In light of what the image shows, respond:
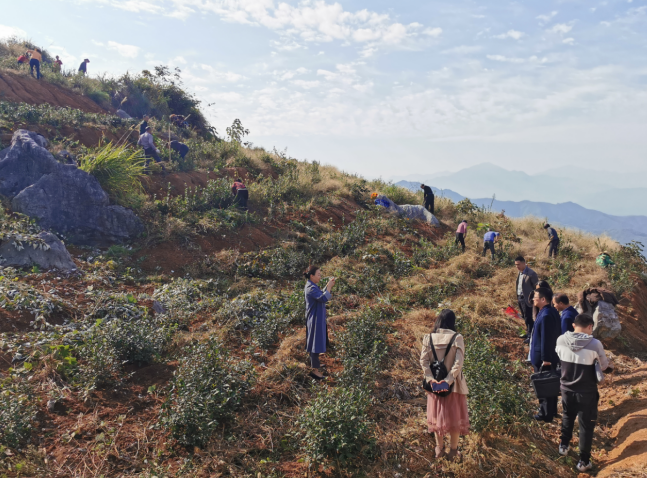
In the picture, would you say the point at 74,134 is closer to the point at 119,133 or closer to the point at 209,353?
the point at 119,133

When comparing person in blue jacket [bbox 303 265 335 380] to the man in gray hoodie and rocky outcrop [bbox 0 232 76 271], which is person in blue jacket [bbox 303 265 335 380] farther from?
rocky outcrop [bbox 0 232 76 271]

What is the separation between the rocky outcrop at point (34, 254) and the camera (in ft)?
21.4

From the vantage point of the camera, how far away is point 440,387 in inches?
125

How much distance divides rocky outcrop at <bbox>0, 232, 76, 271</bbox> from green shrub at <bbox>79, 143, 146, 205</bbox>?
262 cm

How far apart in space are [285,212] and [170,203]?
10.0 feet

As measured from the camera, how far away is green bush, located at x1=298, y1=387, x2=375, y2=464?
319 centimetres

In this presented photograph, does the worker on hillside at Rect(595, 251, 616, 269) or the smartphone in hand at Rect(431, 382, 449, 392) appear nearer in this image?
the smartphone in hand at Rect(431, 382, 449, 392)

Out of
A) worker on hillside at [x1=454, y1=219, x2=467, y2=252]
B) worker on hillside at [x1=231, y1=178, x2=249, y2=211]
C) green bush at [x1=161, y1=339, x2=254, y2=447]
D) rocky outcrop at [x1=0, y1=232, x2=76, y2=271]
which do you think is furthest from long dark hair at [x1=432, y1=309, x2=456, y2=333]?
worker on hillside at [x1=231, y1=178, x2=249, y2=211]

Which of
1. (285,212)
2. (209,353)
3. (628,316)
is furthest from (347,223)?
(209,353)

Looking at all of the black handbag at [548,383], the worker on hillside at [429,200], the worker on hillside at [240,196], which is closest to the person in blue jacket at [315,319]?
the black handbag at [548,383]

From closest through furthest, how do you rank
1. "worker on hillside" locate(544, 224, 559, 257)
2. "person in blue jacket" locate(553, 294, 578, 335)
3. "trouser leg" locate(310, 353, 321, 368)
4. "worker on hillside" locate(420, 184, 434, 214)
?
"person in blue jacket" locate(553, 294, 578, 335) < "trouser leg" locate(310, 353, 321, 368) < "worker on hillside" locate(544, 224, 559, 257) < "worker on hillside" locate(420, 184, 434, 214)

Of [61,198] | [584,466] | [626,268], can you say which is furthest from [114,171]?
[626,268]

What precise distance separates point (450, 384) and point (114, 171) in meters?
9.18

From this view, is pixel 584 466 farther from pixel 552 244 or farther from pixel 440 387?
pixel 552 244
